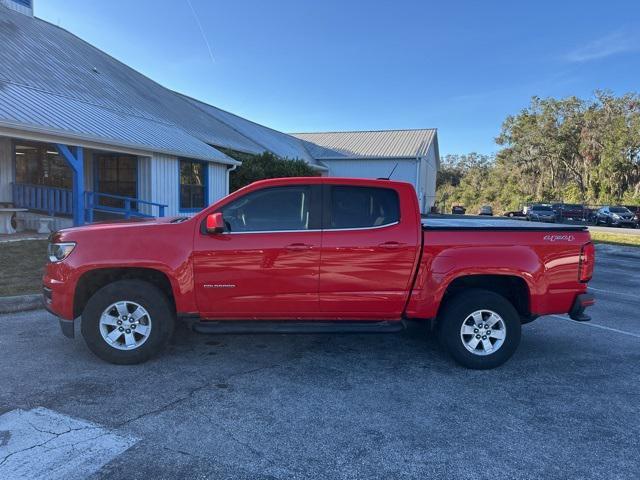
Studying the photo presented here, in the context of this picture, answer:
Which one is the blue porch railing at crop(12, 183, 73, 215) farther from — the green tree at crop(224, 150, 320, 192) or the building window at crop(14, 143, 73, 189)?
the green tree at crop(224, 150, 320, 192)

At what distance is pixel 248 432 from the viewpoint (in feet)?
10.6

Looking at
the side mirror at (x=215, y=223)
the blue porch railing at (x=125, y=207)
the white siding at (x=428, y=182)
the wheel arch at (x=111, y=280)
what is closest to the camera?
the side mirror at (x=215, y=223)

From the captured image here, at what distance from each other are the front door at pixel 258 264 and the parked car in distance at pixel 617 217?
38.9 metres

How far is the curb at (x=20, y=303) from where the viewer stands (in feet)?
20.6

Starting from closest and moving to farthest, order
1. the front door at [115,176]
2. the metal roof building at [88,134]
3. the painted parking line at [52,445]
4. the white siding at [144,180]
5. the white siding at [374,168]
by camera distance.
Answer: the painted parking line at [52,445] < the metal roof building at [88,134] < the white siding at [144,180] < the front door at [115,176] < the white siding at [374,168]

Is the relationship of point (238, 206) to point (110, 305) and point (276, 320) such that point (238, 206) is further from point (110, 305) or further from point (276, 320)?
point (110, 305)

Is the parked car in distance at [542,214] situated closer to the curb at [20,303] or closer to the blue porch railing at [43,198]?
the blue porch railing at [43,198]

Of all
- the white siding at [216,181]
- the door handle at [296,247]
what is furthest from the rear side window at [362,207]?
the white siding at [216,181]

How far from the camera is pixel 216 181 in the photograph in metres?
17.7

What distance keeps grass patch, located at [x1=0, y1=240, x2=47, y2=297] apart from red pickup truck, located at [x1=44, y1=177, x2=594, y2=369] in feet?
11.0

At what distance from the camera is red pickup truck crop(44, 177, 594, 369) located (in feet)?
14.1

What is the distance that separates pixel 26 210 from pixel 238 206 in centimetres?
1128

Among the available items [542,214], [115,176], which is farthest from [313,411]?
[542,214]

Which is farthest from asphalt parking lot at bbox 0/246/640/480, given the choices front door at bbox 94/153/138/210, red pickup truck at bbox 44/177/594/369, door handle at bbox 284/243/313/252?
front door at bbox 94/153/138/210
